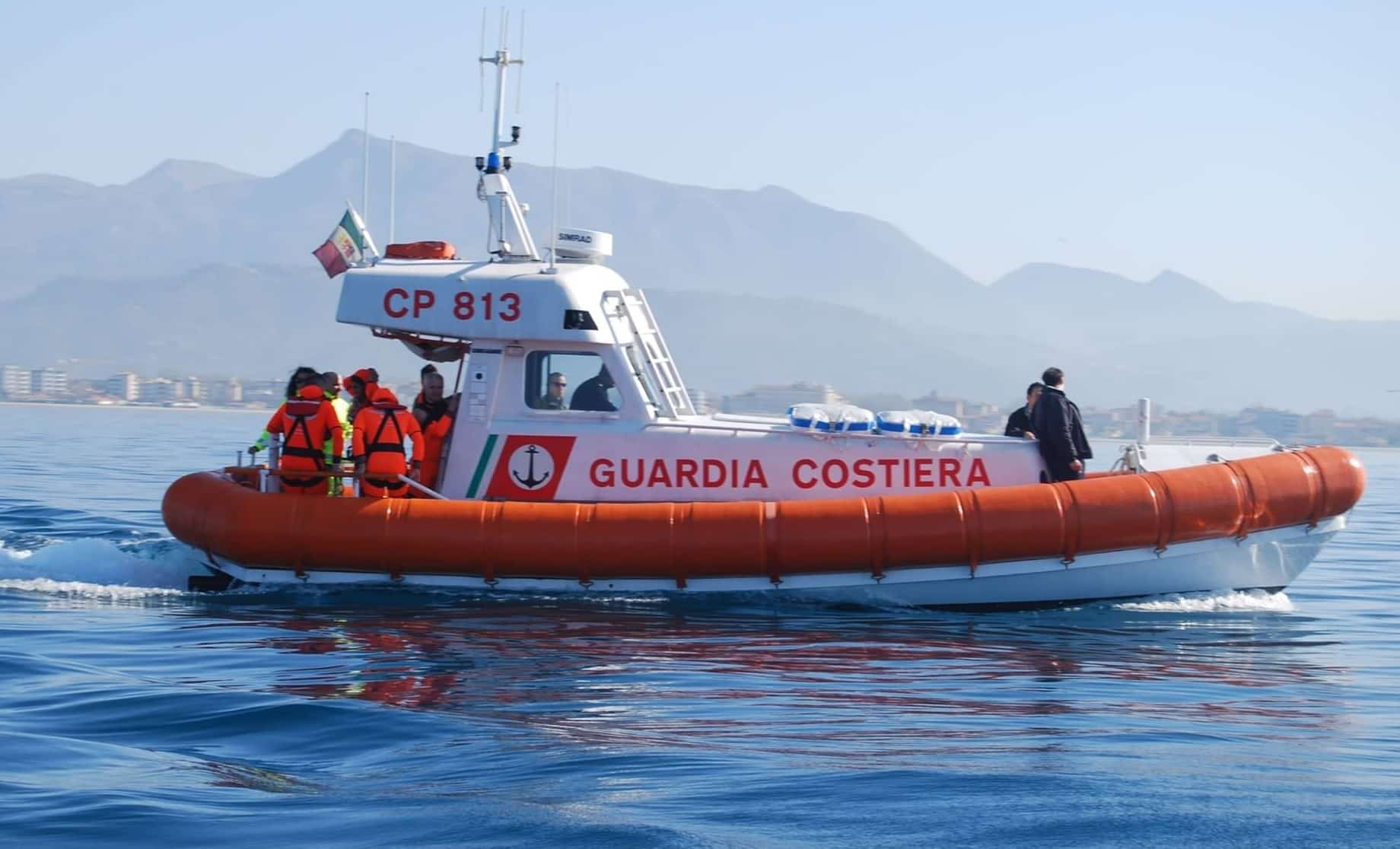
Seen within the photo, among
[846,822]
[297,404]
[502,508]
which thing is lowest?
[846,822]

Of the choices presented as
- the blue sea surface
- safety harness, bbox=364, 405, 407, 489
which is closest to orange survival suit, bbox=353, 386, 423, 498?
safety harness, bbox=364, 405, 407, 489

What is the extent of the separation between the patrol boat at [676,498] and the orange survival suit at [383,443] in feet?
0.75

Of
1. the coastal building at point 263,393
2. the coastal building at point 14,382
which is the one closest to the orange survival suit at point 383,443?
the coastal building at point 263,393

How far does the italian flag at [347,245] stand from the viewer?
11.4 m

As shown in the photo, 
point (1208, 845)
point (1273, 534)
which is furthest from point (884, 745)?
point (1273, 534)

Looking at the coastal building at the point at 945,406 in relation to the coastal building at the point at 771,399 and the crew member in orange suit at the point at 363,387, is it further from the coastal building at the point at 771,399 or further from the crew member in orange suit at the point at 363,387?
the crew member in orange suit at the point at 363,387

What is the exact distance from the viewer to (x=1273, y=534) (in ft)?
32.5

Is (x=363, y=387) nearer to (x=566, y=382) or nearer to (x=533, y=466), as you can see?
(x=533, y=466)

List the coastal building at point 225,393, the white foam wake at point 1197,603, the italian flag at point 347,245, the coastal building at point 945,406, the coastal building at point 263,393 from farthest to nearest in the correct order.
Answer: the coastal building at point 263,393
the coastal building at point 225,393
the coastal building at point 945,406
the italian flag at point 347,245
the white foam wake at point 1197,603

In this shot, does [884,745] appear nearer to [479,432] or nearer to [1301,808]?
[1301,808]

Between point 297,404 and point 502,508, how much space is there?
168 cm

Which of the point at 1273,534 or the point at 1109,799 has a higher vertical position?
the point at 1273,534

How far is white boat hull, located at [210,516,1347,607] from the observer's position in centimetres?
981

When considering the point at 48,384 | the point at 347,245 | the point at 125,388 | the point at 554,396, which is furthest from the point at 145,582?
the point at 48,384
